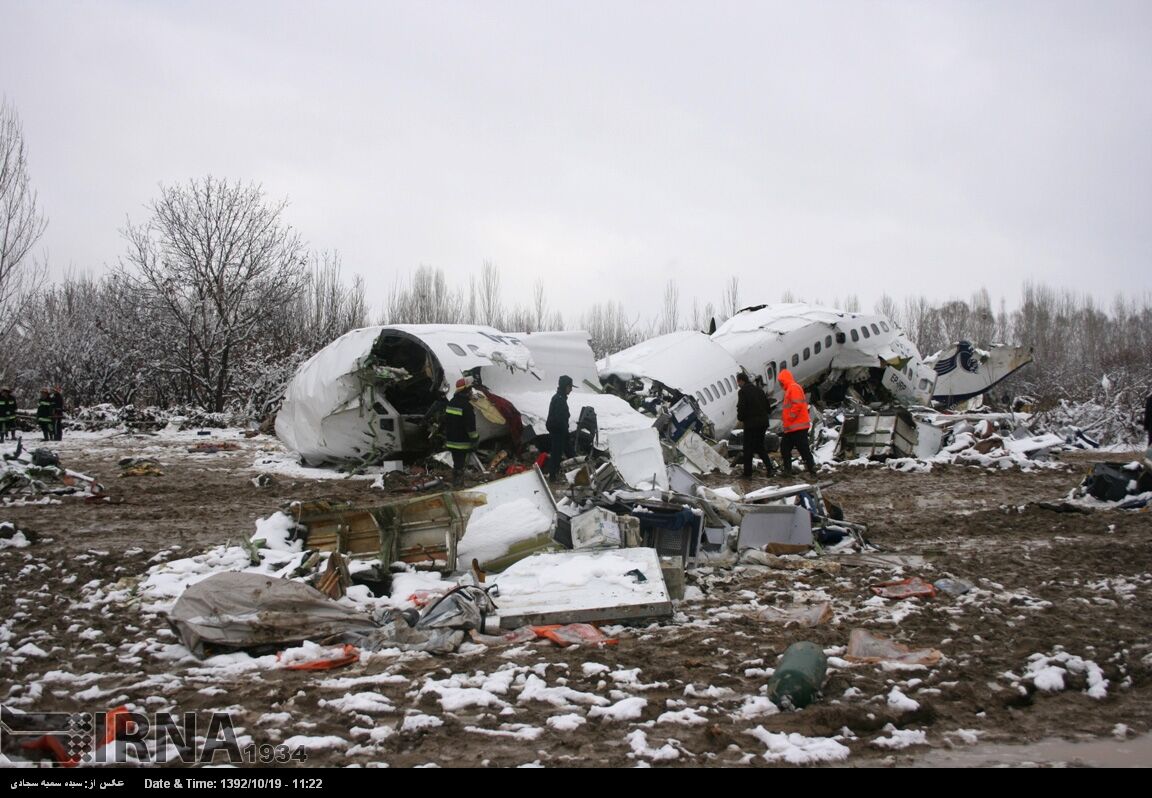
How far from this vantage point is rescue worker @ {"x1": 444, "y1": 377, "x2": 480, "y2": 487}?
37.1 feet

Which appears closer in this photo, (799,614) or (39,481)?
(799,614)

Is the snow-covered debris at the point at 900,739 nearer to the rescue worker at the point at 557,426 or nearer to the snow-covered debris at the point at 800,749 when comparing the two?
the snow-covered debris at the point at 800,749

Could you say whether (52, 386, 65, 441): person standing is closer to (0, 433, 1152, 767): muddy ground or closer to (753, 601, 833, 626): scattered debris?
(0, 433, 1152, 767): muddy ground

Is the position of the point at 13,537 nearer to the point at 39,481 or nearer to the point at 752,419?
the point at 39,481

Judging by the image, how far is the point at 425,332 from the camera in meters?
13.2

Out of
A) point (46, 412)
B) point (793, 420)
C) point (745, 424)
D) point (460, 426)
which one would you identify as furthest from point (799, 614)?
point (46, 412)

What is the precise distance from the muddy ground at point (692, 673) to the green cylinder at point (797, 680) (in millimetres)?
88

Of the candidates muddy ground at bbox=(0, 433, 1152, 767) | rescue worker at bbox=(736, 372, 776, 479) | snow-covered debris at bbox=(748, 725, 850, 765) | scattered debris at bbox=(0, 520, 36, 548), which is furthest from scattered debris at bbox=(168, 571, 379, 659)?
rescue worker at bbox=(736, 372, 776, 479)

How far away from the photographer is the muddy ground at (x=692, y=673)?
3549 millimetres

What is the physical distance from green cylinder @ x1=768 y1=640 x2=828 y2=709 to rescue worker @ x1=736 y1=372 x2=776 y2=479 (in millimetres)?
8643

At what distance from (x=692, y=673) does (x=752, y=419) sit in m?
8.66

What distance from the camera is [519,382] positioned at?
543 inches
